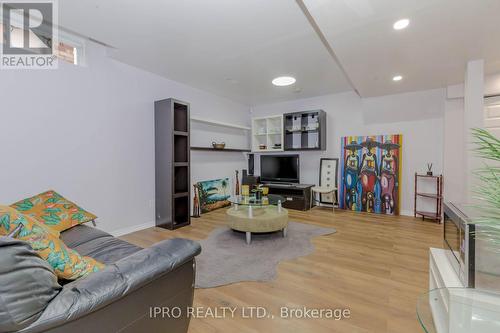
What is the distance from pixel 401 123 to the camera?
14.4 feet

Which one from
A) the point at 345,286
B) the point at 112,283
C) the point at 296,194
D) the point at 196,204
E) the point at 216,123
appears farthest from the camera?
the point at 296,194

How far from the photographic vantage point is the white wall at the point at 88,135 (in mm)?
2451

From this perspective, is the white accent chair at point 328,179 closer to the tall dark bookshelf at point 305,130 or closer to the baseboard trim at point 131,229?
the tall dark bookshelf at point 305,130

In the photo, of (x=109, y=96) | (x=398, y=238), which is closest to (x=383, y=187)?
(x=398, y=238)

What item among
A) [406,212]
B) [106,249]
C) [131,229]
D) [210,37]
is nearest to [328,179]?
[406,212]

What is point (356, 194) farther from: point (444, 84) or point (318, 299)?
→ point (318, 299)

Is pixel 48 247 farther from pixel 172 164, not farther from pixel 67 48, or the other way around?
pixel 67 48

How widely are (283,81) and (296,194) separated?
2.31m

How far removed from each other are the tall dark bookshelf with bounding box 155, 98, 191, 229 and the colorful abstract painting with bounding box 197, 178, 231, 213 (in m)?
0.71

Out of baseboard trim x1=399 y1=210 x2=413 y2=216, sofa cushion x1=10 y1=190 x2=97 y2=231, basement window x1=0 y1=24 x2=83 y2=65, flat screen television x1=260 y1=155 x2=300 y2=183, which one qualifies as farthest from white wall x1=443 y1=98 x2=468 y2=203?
basement window x1=0 y1=24 x2=83 y2=65

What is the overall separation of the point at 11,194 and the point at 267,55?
132 inches

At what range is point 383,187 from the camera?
4.46 metres

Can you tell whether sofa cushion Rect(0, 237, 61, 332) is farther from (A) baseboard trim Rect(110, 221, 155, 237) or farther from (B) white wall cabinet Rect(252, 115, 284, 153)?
(B) white wall cabinet Rect(252, 115, 284, 153)

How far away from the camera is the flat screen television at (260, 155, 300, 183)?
17.1 ft
